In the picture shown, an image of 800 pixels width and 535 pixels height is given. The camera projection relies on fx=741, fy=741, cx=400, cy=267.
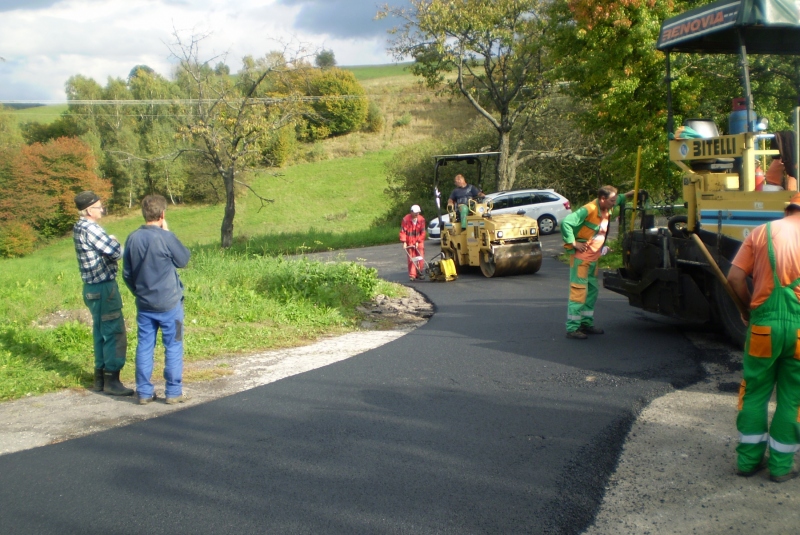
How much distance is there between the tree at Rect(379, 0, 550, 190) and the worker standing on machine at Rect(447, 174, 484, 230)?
11.6 m

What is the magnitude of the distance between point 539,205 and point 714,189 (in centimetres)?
1979

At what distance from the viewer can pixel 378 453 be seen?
16.3 ft

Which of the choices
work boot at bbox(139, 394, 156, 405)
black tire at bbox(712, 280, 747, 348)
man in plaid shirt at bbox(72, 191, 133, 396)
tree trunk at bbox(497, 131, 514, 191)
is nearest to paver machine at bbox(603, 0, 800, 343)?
black tire at bbox(712, 280, 747, 348)

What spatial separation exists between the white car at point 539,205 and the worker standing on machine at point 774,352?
22714 millimetres

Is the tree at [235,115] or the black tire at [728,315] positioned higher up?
the tree at [235,115]

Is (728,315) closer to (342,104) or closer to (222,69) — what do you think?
(222,69)

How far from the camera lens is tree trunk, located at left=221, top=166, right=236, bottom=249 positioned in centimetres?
2878

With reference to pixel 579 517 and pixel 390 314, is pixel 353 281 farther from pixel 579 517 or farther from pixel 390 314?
pixel 579 517

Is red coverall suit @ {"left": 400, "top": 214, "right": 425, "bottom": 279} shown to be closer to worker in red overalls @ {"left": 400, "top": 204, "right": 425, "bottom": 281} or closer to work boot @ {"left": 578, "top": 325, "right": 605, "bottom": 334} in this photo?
worker in red overalls @ {"left": 400, "top": 204, "right": 425, "bottom": 281}

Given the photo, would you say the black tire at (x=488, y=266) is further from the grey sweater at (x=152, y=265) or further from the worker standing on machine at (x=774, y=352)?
the worker standing on machine at (x=774, y=352)

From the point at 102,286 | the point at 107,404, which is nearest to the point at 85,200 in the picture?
the point at 102,286

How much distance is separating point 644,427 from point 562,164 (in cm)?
3064

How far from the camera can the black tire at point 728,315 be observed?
24.8 ft

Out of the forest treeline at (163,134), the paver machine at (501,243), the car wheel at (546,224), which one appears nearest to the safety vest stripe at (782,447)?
the paver machine at (501,243)
